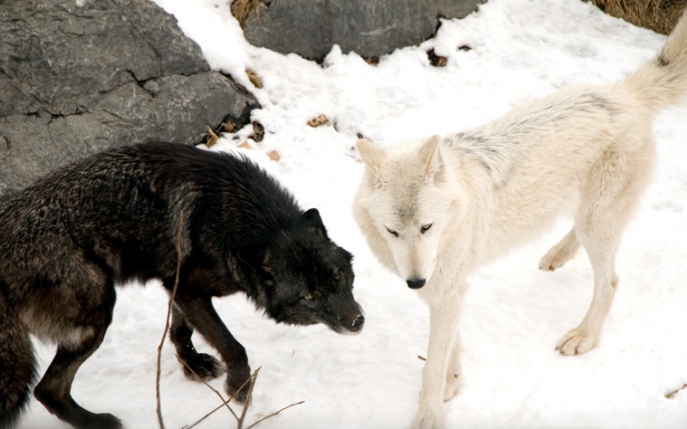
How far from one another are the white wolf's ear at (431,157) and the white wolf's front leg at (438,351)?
0.83 meters

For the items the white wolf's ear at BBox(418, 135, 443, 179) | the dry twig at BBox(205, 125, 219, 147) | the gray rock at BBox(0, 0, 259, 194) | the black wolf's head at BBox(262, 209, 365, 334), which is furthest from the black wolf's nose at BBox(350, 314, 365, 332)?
the gray rock at BBox(0, 0, 259, 194)

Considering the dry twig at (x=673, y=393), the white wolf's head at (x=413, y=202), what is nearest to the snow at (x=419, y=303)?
the dry twig at (x=673, y=393)

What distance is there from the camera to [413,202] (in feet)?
13.1

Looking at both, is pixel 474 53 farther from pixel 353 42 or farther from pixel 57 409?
pixel 57 409

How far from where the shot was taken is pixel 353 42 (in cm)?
827

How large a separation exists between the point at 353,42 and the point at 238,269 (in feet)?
15.4

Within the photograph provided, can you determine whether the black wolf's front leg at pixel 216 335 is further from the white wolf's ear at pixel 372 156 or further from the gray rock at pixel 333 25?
the gray rock at pixel 333 25

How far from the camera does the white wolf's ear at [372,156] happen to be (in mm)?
4191

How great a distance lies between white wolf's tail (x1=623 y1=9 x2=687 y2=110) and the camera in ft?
16.1

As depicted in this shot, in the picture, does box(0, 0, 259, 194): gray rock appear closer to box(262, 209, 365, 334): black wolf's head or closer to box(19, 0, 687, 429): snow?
box(19, 0, 687, 429): snow

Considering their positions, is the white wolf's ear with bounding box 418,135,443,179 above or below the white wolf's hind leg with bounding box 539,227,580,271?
above

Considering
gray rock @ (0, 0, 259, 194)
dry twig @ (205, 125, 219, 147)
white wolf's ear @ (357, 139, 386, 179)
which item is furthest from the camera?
dry twig @ (205, 125, 219, 147)

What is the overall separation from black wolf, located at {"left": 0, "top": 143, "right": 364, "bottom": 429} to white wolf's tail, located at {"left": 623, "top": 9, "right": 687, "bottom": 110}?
2.66m

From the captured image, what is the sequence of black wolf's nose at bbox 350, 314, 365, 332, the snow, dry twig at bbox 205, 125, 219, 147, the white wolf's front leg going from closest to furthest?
black wolf's nose at bbox 350, 314, 365, 332
the white wolf's front leg
the snow
dry twig at bbox 205, 125, 219, 147
